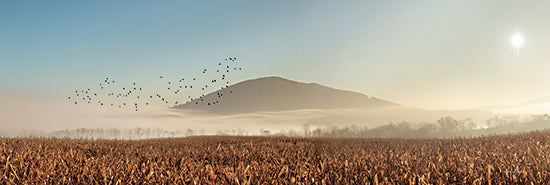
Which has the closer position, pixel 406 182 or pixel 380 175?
pixel 406 182

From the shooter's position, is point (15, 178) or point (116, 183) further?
point (15, 178)

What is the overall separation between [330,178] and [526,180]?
5.98 ft

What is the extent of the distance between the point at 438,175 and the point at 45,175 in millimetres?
4048

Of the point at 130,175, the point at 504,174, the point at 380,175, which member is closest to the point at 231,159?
the point at 130,175

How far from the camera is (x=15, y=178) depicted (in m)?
3.41

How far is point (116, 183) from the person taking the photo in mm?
2820

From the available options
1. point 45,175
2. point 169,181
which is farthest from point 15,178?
point 169,181

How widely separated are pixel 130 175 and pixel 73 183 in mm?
524

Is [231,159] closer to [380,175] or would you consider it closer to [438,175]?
[380,175]

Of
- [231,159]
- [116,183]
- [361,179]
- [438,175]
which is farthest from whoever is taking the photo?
[231,159]

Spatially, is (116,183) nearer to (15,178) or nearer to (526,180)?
(15,178)

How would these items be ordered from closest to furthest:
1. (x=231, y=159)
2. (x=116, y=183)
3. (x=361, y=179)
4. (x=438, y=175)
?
(x=116, y=183) < (x=361, y=179) < (x=438, y=175) < (x=231, y=159)

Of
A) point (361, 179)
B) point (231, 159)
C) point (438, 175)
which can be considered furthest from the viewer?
point (231, 159)

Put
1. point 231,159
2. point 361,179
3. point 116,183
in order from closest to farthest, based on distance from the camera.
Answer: point 116,183, point 361,179, point 231,159
